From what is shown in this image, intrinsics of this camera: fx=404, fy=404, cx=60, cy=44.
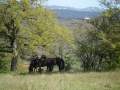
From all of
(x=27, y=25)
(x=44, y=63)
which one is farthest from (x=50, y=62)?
(x=27, y=25)

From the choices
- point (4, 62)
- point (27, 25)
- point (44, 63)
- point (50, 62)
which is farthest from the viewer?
point (4, 62)

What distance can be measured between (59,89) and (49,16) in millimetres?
28765

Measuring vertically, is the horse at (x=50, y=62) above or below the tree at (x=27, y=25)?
below

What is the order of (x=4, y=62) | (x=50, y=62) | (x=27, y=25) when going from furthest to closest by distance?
(x=4, y=62), (x=27, y=25), (x=50, y=62)

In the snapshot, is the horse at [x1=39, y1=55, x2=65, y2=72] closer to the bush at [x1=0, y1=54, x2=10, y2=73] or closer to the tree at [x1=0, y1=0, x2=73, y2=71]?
the tree at [x1=0, y1=0, x2=73, y2=71]

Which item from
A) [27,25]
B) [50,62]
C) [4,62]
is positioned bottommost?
[4,62]

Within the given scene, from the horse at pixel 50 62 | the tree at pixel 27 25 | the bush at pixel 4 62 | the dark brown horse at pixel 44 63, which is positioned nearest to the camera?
the dark brown horse at pixel 44 63

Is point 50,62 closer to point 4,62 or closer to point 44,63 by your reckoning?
point 44,63

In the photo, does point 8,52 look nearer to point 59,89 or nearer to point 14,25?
point 14,25

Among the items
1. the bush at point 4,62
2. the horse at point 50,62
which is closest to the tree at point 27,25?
the horse at point 50,62

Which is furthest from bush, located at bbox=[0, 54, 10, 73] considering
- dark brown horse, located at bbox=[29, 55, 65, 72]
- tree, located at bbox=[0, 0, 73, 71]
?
dark brown horse, located at bbox=[29, 55, 65, 72]

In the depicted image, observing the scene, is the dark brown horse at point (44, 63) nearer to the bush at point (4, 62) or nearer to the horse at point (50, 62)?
the horse at point (50, 62)

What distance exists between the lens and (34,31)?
1677 inches

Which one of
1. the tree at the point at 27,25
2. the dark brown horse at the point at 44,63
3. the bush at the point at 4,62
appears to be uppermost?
the tree at the point at 27,25
